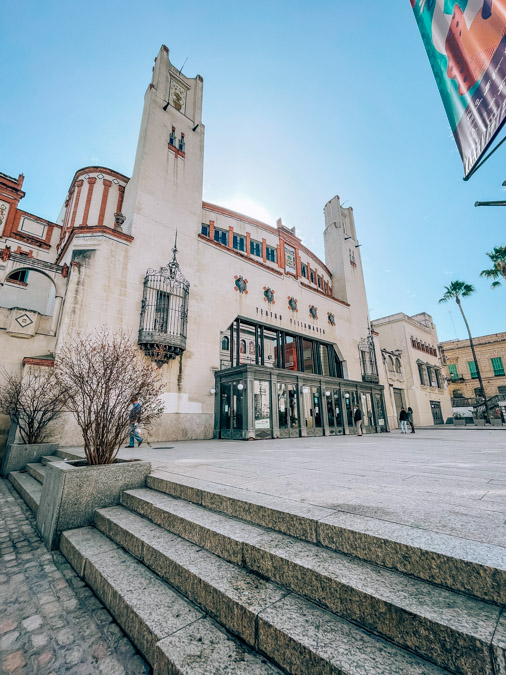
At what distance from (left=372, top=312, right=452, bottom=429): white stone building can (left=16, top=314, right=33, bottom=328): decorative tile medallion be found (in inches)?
1031

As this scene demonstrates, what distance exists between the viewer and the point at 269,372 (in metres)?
15.2

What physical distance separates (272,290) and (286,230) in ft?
23.7

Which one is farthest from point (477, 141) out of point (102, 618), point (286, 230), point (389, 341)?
point (389, 341)

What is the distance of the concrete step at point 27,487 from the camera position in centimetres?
536

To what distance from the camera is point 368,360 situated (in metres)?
25.5

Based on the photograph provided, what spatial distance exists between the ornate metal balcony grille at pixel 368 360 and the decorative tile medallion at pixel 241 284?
12881mm

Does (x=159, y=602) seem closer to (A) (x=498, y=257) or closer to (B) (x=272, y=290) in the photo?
(B) (x=272, y=290)

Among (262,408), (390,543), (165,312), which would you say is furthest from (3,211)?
(390,543)

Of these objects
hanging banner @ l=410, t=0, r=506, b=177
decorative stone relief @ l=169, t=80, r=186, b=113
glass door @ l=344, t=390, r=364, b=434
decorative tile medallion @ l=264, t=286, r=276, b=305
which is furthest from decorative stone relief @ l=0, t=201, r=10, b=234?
glass door @ l=344, t=390, r=364, b=434

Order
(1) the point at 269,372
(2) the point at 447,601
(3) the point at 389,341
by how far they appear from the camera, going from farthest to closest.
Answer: (3) the point at 389,341 < (1) the point at 269,372 < (2) the point at 447,601

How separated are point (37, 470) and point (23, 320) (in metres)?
6.94

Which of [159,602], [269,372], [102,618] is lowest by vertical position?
[102,618]

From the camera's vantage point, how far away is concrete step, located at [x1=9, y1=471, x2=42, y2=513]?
5.36m

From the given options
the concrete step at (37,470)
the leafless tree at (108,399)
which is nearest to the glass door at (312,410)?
the concrete step at (37,470)
